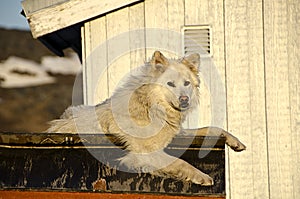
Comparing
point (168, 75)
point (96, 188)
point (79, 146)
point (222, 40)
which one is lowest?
point (96, 188)

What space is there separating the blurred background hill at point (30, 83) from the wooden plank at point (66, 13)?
15.7 m

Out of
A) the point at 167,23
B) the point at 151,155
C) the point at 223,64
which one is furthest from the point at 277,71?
the point at 151,155

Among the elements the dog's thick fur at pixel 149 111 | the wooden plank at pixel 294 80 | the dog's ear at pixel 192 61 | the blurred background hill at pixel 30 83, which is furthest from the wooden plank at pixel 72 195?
the blurred background hill at pixel 30 83

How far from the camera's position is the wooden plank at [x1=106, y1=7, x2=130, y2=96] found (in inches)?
315

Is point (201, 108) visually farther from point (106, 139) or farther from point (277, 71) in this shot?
point (106, 139)

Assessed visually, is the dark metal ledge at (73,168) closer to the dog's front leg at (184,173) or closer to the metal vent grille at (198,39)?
the dog's front leg at (184,173)

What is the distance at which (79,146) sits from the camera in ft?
15.5

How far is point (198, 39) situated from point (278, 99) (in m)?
1.26

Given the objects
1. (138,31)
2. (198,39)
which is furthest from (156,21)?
(198,39)

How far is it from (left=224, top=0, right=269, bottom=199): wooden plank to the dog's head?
1852 millimetres

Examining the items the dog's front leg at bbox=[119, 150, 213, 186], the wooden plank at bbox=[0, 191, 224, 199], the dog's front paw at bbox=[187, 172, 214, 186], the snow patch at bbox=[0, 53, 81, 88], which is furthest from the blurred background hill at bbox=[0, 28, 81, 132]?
the dog's front paw at bbox=[187, 172, 214, 186]

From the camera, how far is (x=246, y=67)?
25.7 feet

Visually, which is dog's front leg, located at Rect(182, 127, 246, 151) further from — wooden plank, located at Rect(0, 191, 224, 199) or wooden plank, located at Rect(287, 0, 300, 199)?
wooden plank, located at Rect(287, 0, 300, 199)

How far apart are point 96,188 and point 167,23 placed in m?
3.75
